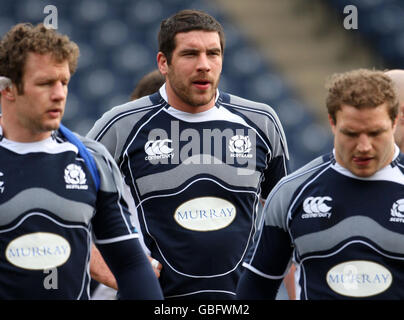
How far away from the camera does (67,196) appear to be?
9.67 feet

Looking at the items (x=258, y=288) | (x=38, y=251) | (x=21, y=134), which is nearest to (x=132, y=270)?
(x=38, y=251)

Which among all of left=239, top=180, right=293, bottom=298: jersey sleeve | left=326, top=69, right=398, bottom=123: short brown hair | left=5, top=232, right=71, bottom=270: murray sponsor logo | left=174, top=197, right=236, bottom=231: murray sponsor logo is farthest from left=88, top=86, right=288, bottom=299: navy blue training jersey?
left=5, top=232, right=71, bottom=270: murray sponsor logo

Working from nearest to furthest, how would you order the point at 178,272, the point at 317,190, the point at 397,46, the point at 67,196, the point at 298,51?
the point at 67,196, the point at 317,190, the point at 178,272, the point at 397,46, the point at 298,51

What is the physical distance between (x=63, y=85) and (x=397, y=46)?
5.46 metres

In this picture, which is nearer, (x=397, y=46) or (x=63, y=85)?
(x=63, y=85)

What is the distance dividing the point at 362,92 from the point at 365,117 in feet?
0.34

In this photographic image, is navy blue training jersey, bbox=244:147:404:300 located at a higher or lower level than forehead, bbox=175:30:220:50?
lower

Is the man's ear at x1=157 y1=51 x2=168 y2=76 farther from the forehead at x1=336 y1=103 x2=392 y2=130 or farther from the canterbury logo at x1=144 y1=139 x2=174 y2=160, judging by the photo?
the forehead at x1=336 y1=103 x2=392 y2=130

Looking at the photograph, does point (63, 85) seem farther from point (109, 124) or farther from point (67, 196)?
point (109, 124)

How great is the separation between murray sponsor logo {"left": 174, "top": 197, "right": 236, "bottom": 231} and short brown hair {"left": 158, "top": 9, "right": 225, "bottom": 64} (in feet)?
2.12

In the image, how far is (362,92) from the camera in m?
3.06

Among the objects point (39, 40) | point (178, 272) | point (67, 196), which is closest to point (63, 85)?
point (39, 40)

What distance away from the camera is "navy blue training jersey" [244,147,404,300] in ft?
9.90

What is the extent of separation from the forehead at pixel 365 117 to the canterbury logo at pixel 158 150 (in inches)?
36.0
